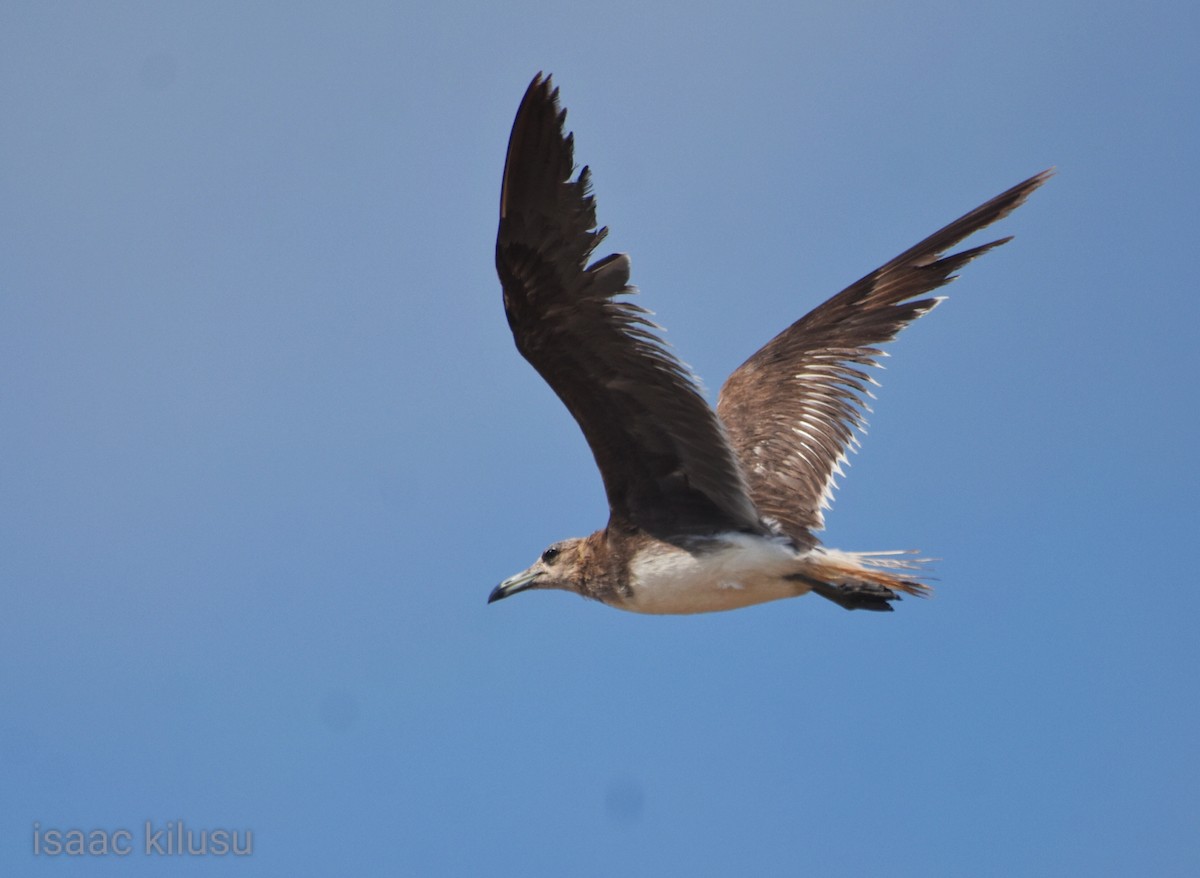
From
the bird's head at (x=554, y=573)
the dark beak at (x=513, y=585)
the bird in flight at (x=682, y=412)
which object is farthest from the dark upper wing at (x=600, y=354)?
the dark beak at (x=513, y=585)

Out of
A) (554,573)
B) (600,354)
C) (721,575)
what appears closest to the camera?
(600,354)

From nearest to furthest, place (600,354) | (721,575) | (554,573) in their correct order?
(600,354) < (721,575) < (554,573)

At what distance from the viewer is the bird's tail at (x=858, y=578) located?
7.97 m

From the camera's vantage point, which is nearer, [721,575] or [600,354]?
[600,354]

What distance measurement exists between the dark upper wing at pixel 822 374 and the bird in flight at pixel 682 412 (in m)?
0.01

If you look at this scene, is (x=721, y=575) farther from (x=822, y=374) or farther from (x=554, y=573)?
(x=822, y=374)

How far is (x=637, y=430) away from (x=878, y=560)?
1608 millimetres

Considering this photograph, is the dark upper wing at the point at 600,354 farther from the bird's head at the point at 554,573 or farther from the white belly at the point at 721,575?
the bird's head at the point at 554,573

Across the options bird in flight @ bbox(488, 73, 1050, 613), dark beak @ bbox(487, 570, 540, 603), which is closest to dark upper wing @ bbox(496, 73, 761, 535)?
bird in flight @ bbox(488, 73, 1050, 613)

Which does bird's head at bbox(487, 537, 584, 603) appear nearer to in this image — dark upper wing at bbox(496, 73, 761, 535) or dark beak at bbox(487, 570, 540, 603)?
dark beak at bbox(487, 570, 540, 603)

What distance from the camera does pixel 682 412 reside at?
301 inches

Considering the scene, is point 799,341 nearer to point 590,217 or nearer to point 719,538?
point 719,538

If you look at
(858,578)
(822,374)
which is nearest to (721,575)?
(858,578)

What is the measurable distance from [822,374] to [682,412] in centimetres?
331
